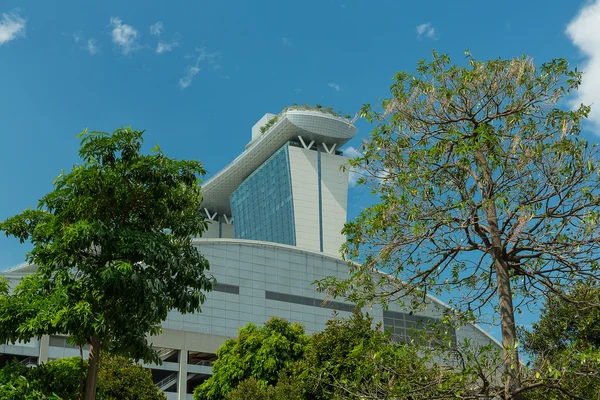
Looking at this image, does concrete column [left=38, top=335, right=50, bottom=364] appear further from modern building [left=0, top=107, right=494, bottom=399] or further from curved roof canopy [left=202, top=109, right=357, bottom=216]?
curved roof canopy [left=202, top=109, right=357, bottom=216]

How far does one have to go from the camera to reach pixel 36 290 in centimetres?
1595

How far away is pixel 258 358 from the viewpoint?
3325 cm

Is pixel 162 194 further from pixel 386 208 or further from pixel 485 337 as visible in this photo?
pixel 485 337

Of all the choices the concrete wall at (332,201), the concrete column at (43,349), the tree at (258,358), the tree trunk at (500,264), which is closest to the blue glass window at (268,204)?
the concrete wall at (332,201)

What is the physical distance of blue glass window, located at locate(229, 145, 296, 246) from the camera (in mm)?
110750

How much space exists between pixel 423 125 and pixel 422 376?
4.46 m

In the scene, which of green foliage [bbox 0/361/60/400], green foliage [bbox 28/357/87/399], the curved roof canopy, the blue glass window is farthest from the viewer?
the blue glass window

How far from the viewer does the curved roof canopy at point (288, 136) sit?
360ft

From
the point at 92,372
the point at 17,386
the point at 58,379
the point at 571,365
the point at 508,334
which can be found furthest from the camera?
the point at 58,379

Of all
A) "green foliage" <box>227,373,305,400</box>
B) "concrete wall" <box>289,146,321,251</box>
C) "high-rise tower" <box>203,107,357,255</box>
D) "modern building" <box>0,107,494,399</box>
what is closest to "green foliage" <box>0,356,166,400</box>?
"modern building" <box>0,107,494,399</box>

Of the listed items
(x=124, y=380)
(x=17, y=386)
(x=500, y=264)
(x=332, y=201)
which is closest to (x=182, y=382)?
(x=124, y=380)

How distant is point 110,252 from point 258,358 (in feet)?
61.5

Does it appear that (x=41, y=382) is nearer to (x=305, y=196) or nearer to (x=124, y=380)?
(x=124, y=380)

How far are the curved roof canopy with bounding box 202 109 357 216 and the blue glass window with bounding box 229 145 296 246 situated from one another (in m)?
1.82
